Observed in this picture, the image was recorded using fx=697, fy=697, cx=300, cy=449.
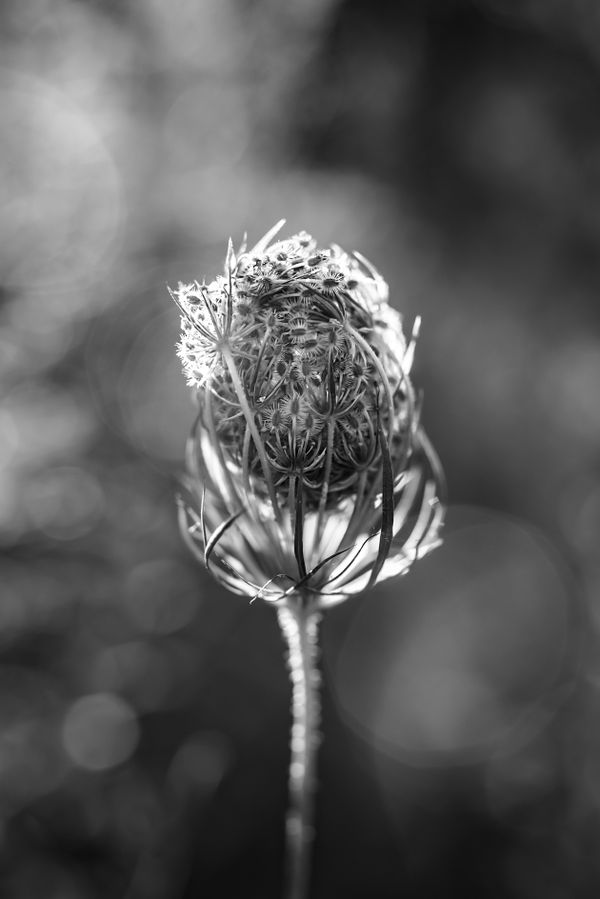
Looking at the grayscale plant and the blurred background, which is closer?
the grayscale plant

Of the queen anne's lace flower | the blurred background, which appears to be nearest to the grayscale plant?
the queen anne's lace flower

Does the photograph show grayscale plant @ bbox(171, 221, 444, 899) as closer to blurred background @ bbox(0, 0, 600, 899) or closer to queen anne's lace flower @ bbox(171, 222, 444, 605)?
queen anne's lace flower @ bbox(171, 222, 444, 605)

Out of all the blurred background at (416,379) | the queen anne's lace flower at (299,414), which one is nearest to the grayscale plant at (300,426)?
the queen anne's lace flower at (299,414)

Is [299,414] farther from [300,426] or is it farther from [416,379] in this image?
[416,379]

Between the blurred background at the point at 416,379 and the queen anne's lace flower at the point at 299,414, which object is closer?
the queen anne's lace flower at the point at 299,414

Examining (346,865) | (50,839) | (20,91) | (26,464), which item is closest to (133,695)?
(50,839)

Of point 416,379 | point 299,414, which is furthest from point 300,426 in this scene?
point 416,379

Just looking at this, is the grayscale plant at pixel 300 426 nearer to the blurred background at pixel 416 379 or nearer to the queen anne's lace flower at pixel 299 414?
the queen anne's lace flower at pixel 299 414
